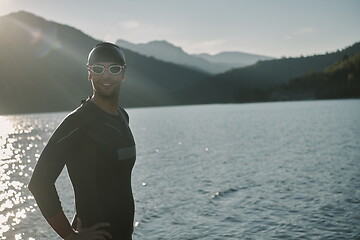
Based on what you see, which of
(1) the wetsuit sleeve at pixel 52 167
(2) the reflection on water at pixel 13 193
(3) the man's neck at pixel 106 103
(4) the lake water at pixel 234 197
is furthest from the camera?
(2) the reflection on water at pixel 13 193

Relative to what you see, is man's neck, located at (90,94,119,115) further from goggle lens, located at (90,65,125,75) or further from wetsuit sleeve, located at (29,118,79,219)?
wetsuit sleeve, located at (29,118,79,219)

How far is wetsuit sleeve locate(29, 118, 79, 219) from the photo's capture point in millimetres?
3639

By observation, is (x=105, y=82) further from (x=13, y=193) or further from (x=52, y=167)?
(x=13, y=193)

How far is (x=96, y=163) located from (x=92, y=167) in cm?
6

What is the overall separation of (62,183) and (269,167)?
2036cm

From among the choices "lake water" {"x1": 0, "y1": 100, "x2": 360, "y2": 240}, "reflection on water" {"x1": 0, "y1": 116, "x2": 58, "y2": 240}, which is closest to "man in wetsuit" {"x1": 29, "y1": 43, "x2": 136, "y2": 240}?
"lake water" {"x1": 0, "y1": 100, "x2": 360, "y2": 240}

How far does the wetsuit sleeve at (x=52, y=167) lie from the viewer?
3.64 meters

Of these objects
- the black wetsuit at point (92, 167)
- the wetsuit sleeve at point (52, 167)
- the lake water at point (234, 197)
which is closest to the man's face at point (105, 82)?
the black wetsuit at point (92, 167)

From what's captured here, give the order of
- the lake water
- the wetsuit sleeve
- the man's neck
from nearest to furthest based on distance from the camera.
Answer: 1. the wetsuit sleeve
2. the man's neck
3. the lake water

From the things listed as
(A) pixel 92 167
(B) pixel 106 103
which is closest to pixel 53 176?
(A) pixel 92 167

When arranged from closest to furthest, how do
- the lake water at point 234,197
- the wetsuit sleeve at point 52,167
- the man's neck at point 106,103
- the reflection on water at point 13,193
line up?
the wetsuit sleeve at point 52,167 < the man's neck at point 106,103 < the lake water at point 234,197 < the reflection on water at point 13,193

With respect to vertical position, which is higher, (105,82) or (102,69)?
(102,69)

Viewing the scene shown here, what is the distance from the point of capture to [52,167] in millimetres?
3701

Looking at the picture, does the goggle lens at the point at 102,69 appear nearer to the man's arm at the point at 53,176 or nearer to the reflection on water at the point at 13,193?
the man's arm at the point at 53,176
